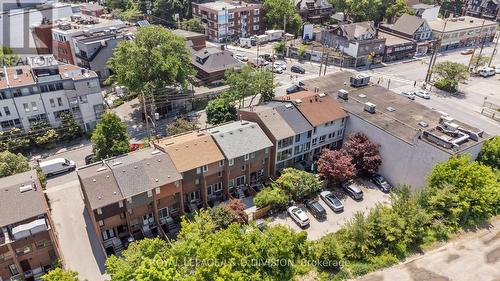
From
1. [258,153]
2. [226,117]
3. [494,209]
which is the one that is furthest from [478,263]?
[226,117]

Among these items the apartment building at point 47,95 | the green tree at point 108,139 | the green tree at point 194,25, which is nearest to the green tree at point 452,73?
the green tree at point 194,25

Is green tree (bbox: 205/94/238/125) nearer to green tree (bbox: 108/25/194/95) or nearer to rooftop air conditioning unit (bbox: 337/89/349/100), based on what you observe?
green tree (bbox: 108/25/194/95)

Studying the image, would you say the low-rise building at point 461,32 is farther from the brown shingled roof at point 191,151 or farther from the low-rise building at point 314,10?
the brown shingled roof at point 191,151

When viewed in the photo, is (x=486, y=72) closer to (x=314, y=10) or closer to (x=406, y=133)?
(x=406, y=133)

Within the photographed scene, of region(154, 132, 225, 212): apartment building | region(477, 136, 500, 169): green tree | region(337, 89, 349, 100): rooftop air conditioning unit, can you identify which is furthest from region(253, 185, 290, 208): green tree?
region(477, 136, 500, 169): green tree

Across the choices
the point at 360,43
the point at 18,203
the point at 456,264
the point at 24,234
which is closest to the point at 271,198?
Answer: the point at 456,264

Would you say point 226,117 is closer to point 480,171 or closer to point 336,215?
point 336,215
